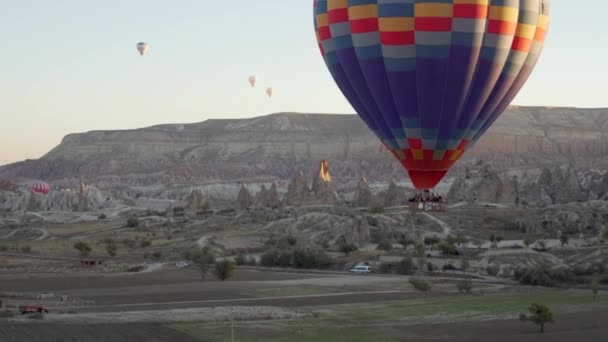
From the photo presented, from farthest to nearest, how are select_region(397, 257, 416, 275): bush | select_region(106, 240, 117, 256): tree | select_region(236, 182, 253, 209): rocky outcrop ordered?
1. select_region(236, 182, 253, 209): rocky outcrop
2. select_region(106, 240, 117, 256): tree
3. select_region(397, 257, 416, 275): bush

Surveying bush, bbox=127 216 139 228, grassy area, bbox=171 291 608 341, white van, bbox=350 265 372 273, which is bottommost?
grassy area, bbox=171 291 608 341

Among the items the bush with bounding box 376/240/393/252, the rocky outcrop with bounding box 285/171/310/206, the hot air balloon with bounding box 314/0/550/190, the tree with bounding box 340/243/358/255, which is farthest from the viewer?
the rocky outcrop with bounding box 285/171/310/206

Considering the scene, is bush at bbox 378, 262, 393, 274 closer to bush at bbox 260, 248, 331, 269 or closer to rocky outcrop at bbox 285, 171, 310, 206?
bush at bbox 260, 248, 331, 269

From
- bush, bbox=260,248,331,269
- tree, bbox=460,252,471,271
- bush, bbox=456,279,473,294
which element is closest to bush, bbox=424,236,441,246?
tree, bbox=460,252,471,271

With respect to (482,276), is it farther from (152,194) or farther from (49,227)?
(152,194)

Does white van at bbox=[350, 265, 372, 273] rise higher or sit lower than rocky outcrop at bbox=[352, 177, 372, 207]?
lower

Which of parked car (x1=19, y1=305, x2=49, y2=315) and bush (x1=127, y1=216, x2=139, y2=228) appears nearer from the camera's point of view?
parked car (x1=19, y1=305, x2=49, y2=315)

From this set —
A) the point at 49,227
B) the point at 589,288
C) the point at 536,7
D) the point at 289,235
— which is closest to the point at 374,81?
the point at 536,7

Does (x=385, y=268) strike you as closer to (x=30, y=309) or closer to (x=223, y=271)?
(x=223, y=271)
